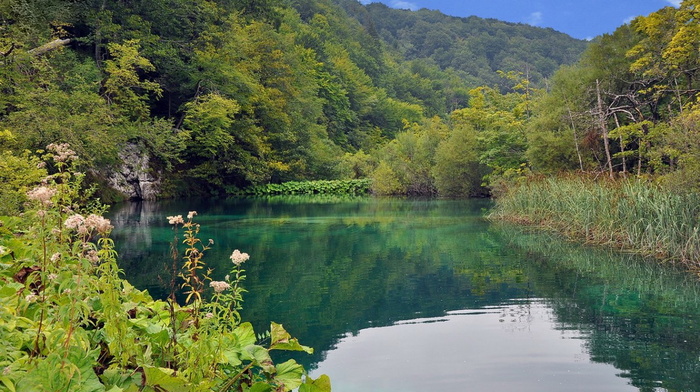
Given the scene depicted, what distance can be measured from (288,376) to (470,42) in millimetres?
114186

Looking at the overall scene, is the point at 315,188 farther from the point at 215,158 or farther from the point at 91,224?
the point at 91,224

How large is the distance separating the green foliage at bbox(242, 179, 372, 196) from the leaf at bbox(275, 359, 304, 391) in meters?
35.5

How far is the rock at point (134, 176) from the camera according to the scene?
2717 cm


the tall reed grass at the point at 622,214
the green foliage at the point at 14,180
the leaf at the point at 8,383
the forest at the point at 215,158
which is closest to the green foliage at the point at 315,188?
the forest at the point at 215,158

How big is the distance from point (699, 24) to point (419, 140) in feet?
74.4

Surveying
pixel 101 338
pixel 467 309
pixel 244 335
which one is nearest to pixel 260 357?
pixel 244 335

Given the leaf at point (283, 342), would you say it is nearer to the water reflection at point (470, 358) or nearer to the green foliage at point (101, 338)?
the green foliage at point (101, 338)

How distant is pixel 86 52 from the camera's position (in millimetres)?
28578

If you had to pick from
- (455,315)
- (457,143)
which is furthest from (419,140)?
(455,315)

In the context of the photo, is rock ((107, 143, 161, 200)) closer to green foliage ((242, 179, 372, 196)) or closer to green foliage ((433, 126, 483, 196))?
green foliage ((242, 179, 372, 196))

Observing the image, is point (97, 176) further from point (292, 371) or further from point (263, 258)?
point (292, 371)

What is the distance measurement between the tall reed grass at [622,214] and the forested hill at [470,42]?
81.4 meters

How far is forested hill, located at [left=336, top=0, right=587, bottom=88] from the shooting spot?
101 m

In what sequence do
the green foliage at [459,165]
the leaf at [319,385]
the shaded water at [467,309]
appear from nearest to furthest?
1. the leaf at [319,385]
2. the shaded water at [467,309]
3. the green foliage at [459,165]
